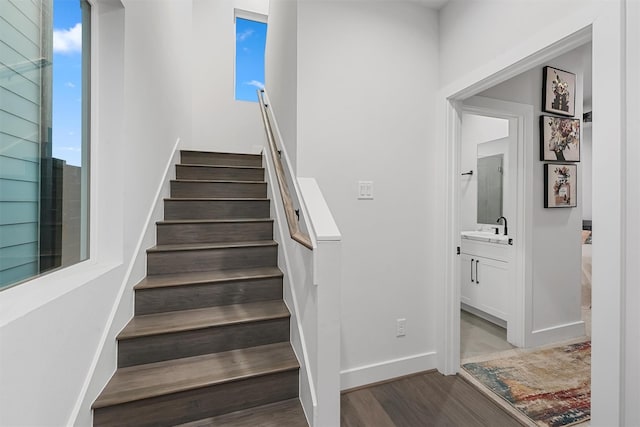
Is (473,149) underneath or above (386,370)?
above

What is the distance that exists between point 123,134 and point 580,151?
362 cm

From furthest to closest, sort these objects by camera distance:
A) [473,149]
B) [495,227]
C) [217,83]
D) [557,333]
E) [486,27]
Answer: [217,83], [473,149], [495,227], [557,333], [486,27]

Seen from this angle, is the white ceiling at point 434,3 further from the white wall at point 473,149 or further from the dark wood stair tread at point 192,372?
the dark wood stair tread at point 192,372

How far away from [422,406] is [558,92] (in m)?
2.78

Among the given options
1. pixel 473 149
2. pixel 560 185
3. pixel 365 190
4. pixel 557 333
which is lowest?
pixel 557 333

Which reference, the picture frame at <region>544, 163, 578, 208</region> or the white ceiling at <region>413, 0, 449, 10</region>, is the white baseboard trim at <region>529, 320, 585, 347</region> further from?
the white ceiling at <region>413, 0, 449, 10</region>

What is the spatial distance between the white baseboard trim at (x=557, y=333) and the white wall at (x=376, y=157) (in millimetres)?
1081

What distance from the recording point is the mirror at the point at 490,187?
346 cm

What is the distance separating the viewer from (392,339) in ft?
6.96

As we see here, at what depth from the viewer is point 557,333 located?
105 inches

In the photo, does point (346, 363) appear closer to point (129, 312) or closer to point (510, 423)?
point (510, 423)

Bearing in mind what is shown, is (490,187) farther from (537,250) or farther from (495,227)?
(537,250)

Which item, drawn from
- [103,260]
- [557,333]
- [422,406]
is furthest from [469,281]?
[103,260]

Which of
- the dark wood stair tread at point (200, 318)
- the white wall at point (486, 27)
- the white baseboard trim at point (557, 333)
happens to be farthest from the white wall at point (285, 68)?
the white baseboard trim at point (557, 333)
